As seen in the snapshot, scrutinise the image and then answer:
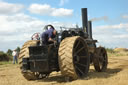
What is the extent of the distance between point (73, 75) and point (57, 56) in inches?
39.9

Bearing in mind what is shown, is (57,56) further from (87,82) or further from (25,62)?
(87,82)

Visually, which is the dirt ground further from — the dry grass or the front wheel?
the front wheel

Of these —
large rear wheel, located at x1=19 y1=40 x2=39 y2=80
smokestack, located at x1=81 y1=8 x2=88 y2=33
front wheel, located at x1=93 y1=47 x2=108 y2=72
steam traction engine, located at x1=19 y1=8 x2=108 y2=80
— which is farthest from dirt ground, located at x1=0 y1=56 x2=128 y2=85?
smokestack, located at x1=81 y1=8 x2=88 y2=33

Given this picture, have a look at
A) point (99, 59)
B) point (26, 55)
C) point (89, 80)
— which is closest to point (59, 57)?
point (89, 80)

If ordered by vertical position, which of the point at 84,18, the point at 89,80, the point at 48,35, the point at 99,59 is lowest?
the point at 89,80

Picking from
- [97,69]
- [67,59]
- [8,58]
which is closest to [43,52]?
[67,59]

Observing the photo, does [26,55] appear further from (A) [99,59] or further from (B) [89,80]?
(A) [99,59]

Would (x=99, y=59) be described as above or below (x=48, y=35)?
below

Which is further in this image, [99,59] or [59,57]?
[99,59]

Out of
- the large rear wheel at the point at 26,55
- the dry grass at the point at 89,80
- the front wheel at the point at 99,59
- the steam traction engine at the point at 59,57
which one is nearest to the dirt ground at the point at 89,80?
the dry grass at the point at 89,80

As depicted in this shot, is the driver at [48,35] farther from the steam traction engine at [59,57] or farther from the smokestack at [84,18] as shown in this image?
the smokestack at [84,18]

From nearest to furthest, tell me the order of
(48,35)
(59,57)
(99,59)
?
(59,57) → (48,35) → (99,59)

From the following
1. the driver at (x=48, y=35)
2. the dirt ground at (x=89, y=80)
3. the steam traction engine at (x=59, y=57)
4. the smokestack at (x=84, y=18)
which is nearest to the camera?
the dirt ground at (x=89, y=80)

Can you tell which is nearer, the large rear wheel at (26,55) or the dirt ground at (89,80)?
the dirt ground at (89,80)
